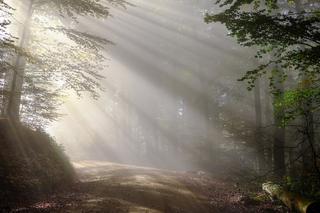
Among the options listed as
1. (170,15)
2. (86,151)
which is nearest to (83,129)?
(86,151)

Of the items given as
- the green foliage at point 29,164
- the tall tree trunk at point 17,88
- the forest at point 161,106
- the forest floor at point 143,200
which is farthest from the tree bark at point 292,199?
the tall tree trunk at point 17,88

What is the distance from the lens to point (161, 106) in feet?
161

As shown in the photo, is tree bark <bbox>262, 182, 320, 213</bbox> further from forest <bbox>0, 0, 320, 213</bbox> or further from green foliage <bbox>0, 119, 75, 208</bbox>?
green foliage <bbox>0, 119, 75, 208</bbox>

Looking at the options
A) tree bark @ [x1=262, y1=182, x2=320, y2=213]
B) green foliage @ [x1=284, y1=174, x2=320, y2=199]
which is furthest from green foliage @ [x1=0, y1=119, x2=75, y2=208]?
green foliage @ [x1=284, y1=174, x2=320, y2=199]

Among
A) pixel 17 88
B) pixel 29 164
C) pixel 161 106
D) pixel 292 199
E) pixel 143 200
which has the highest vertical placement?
pixel 161 106

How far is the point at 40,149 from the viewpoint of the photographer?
14.8 m

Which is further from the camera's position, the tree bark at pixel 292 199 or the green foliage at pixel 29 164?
the green foliage at pixel 29 164

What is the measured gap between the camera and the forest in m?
10.2

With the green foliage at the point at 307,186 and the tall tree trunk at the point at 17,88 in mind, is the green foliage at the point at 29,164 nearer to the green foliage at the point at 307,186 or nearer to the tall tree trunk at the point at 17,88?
the tall tree trunk at the point at 17,88

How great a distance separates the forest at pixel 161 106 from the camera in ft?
33.6

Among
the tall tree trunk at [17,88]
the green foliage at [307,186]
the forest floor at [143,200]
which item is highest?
the tall tree trunk at [17,88]

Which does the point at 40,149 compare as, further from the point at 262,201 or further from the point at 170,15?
the point at 170,15

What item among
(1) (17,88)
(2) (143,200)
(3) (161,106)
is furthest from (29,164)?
(3) (161,106)

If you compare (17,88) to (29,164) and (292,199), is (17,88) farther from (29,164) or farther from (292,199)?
(292,199)
